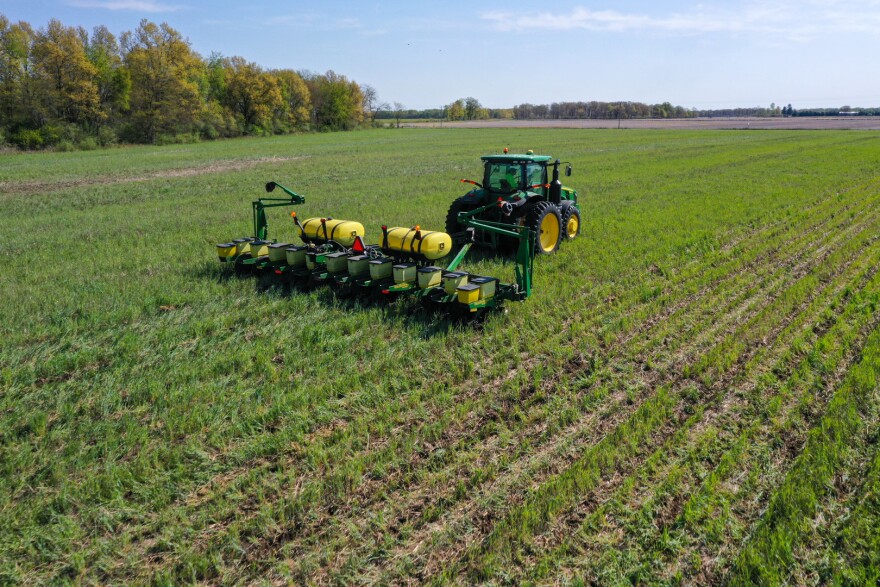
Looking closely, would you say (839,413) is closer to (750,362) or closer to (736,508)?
(750,362)

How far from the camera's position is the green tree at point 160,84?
53406mm

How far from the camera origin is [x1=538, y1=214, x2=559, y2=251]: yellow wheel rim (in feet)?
34.3

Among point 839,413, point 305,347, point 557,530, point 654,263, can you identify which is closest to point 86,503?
point 305,347

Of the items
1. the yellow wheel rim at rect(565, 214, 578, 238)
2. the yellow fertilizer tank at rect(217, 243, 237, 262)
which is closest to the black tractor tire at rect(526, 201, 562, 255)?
the yellow wheel rim at rect(565, 214, 578, 238)

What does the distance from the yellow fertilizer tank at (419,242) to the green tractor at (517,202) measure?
145 cm

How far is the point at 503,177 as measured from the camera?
1058 centimetres

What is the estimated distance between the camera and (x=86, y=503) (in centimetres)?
402

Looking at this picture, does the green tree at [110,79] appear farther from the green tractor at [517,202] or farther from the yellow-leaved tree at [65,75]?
the green tractor at [517,202]

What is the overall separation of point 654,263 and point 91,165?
110ft

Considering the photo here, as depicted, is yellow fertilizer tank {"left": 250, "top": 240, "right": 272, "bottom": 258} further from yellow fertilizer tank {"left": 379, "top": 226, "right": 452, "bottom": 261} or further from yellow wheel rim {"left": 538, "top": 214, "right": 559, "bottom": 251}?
yellow wheel rim {"left": 538, "top": 214, "right": 559, "bottom": 251}

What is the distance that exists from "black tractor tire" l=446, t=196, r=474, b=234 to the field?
4.33 ft

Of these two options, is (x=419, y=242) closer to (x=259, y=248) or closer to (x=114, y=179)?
(x=259, y=248)

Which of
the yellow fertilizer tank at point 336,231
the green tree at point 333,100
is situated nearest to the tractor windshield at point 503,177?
the yellow fertilizer tank at point 336,231

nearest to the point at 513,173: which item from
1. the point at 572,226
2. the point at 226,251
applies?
the point at 572,226
